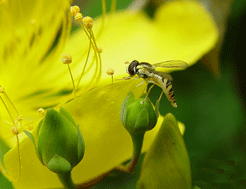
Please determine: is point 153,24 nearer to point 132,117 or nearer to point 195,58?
point 195,58

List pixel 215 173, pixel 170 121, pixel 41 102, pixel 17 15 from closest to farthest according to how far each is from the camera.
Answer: pixel 170 121 < pixel 215 173 < pixel 41 102 < pixel 17 15

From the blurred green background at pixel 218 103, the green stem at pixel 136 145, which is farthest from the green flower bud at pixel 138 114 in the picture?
the blurred green background at pixel 218 103

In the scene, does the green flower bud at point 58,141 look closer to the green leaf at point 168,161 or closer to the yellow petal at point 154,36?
the green leaf at point 168,161

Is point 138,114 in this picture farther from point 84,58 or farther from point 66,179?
point 84,58

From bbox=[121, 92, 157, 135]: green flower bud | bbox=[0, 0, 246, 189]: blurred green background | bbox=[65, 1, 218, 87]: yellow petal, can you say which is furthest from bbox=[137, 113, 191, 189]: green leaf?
bbox=[65, 1, 218, 87]: yellow petal

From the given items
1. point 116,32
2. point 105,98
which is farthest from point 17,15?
point 105,98

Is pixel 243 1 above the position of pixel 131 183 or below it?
above

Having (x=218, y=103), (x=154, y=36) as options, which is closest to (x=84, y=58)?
(x=154, y=36)

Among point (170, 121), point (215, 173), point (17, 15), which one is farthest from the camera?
point (17, 15)
